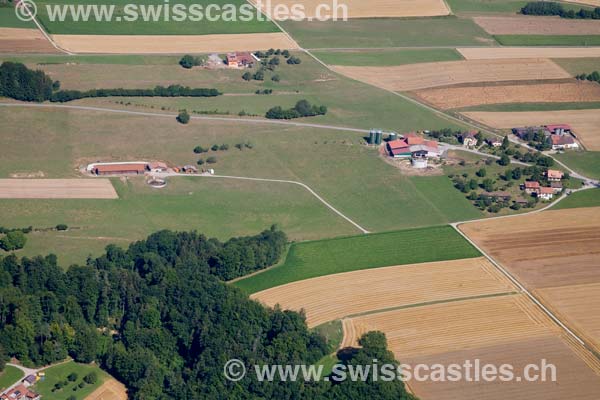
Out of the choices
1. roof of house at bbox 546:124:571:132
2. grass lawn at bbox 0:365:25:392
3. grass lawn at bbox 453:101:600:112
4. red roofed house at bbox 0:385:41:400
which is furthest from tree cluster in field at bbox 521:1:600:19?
red roofed house at bbox 0:385:41:400

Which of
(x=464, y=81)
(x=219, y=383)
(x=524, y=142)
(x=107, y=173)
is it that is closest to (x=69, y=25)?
(x=107, y=173)

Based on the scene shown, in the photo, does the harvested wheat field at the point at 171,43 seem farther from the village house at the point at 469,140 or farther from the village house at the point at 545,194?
the village house at the point at 545,194

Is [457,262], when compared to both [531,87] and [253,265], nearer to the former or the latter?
[253,265]

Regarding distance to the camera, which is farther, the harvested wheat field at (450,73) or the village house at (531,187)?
the harvested wheat field at (450,73)

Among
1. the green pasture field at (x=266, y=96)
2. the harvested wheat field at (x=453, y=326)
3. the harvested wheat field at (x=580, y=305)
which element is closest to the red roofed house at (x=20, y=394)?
the harvested wheat field at (x=453, y=326)

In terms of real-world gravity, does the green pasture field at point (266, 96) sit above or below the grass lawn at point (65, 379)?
→ above

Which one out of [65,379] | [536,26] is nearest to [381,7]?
[536,26]
